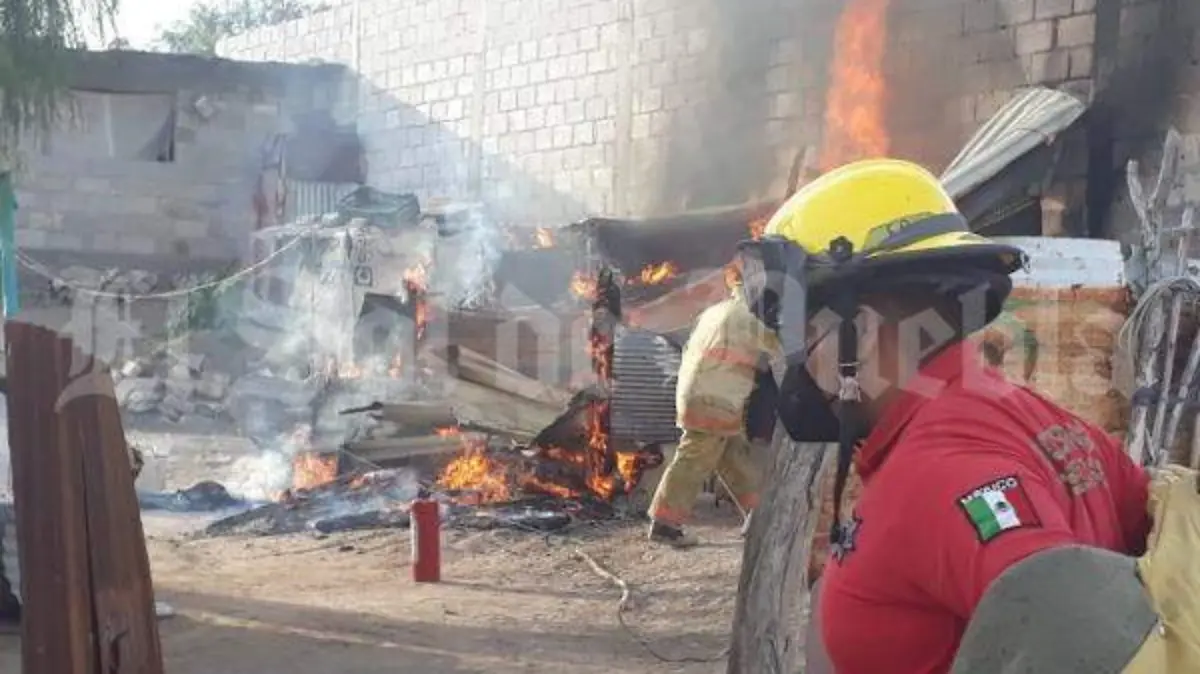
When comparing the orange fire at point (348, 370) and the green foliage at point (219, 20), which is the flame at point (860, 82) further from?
the green foliage at point (219, 20)

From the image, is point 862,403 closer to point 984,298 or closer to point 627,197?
point 984,298

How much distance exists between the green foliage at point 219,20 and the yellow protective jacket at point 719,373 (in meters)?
30.7

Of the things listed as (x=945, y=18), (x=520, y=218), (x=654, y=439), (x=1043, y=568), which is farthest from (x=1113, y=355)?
(x=520, y=218)

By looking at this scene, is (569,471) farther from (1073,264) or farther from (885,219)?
(885,219)

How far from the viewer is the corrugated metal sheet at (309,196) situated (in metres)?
20.9

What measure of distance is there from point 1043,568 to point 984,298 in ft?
1.90

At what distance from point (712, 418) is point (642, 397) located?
1665 millimetres

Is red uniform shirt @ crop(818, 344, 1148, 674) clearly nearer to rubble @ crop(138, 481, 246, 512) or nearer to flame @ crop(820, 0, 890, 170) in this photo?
rubble @ crop(138, 481, 246, 512)

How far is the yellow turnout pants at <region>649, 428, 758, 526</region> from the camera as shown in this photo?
25.2ft

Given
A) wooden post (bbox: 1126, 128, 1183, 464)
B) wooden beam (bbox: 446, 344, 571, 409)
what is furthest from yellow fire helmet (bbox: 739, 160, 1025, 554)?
wooden beam (bbox: 446, 344, 571, 409)

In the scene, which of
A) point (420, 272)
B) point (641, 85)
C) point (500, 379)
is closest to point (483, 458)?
point (500, 379)

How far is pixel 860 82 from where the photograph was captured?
1238cm

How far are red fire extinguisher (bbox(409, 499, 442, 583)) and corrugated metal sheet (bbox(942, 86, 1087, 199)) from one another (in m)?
4.80

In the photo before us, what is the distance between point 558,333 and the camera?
10555 mm
